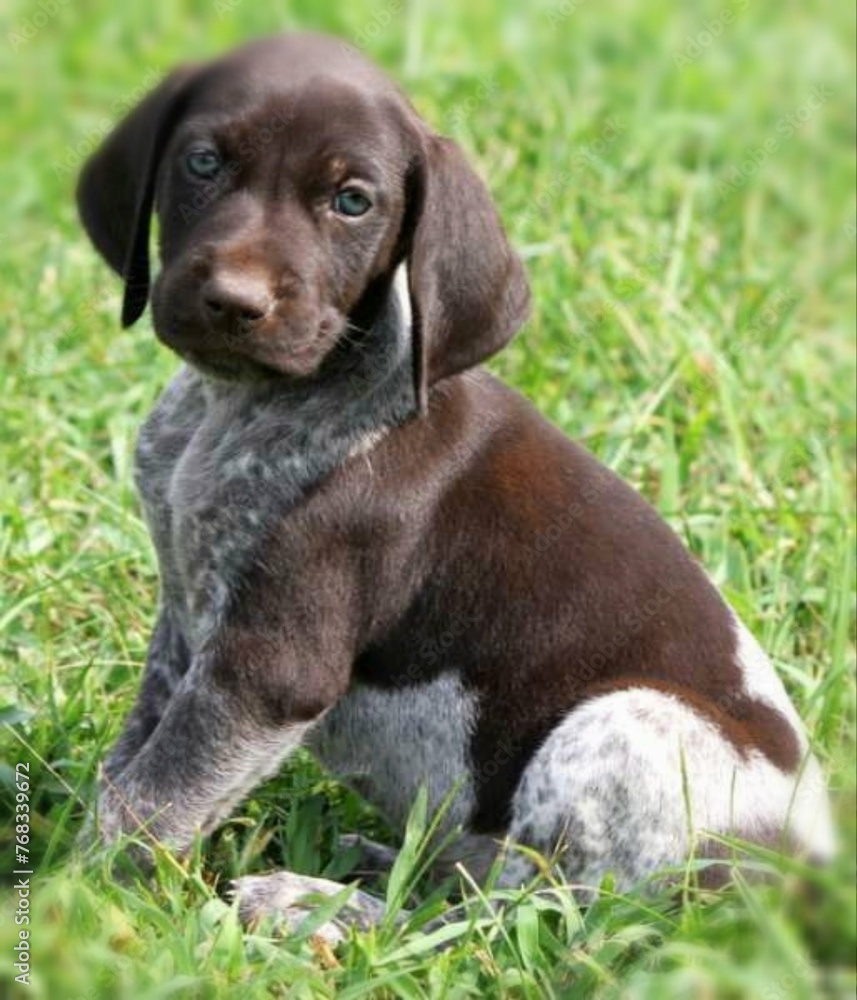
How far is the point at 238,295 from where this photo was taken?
531 centimetres

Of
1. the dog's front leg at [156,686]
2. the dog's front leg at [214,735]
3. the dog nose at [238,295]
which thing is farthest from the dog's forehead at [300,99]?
the dog's front leg at [156,686]

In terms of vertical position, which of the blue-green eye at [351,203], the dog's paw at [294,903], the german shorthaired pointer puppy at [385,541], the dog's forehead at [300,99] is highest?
the dog's forehead at [300,99]

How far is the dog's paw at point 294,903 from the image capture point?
18.8 feet

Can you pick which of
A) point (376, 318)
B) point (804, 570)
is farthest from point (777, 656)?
point (376, 318)

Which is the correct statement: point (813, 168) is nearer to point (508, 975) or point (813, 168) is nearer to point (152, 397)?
point (152, 397)

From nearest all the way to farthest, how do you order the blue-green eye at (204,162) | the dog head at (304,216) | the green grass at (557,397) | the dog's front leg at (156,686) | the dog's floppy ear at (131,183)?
the green grass at (557,397) < the dog head at (304,216) < the blue-green eye at (204,162) < the dog's floppy ear at (131,183) < the dog's front leg at (156,686)

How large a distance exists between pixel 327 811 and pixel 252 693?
96 cm

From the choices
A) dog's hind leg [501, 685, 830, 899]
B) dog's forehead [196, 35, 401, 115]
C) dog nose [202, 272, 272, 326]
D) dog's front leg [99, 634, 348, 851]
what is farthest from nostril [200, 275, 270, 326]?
dog's hind leg [501, 685, 830, 899]

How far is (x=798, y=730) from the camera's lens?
625 centimetres

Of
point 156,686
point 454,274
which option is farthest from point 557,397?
point 454,274

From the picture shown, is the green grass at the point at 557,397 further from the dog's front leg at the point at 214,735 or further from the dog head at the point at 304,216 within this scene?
the dog head at the point at 304,216

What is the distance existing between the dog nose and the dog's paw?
1.47 m

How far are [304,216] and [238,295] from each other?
0.30m

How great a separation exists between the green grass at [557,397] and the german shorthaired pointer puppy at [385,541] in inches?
10.6
